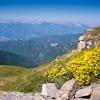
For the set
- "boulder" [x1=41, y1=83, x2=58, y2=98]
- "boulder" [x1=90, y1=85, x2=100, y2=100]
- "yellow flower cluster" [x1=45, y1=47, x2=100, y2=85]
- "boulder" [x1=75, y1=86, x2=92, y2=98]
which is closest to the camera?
"boulder" [x1=90, y1=85, x2=100, y2=100]

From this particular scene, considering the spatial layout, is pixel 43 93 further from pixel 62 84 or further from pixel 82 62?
pixel 82 62

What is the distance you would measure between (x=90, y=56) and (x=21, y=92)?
6.79m

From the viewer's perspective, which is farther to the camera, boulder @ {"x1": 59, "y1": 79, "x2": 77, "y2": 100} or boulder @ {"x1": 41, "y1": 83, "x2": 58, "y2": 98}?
boulder @ {"x1": 41, "y1": 83, "x2": 58, "y2": 98}

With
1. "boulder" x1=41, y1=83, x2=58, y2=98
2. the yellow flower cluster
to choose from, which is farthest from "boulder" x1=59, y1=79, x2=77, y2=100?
"boulder" x1=41, y1=83, x2=58, y2=98

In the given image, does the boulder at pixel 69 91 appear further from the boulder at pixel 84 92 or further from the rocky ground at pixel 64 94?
the boulder at pixel 84 92

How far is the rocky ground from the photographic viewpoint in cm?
1842

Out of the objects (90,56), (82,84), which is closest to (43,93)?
(82,84)

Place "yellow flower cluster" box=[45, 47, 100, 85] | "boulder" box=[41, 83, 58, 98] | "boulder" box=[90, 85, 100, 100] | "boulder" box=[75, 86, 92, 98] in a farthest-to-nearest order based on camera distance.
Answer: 1. "boulder" box=[41, 83, 58, 98]
2. "yellow flower cluster" box=[45, 47, 100, 85]
3. "boulder" box=[75, 86, 92, 98]
4. "boulder" box=[90, 85, 100, 100]

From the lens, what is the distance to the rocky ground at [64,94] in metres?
18.4

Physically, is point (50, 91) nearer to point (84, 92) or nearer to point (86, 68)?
point (84, 92)

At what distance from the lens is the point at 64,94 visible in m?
19.2

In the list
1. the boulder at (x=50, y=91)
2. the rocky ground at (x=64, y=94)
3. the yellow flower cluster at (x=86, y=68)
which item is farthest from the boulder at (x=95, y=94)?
the boulder at (x=50, y=91)

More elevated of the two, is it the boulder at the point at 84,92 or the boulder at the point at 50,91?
the boulder at the point at 84,92

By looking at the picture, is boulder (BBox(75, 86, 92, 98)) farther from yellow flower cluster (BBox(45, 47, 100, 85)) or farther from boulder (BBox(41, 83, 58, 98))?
boulder (BBox(41, 83, 58, 98))
